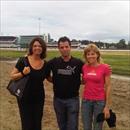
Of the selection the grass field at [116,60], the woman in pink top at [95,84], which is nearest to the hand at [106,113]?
the woman in pink top at [95,84]

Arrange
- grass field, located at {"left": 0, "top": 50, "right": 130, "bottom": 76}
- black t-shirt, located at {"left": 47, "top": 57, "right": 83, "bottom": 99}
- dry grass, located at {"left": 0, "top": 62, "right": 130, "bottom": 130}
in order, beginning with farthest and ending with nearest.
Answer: grass field, located at {"left": 0, "top": 50, "right": 130, "bottom": 76}, dry grass, located at {"left": 0, "top": 62, "right": 130, "bottom": 130}, black t-shirt, located at {"left": 47, "top": 57, "right": 83, "bottom": 99}

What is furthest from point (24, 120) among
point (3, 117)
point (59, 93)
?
point (3, 117)

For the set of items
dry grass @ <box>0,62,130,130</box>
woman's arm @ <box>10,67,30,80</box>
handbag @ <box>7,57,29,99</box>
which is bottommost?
dry grass @ <box>0,62,130,130</box>

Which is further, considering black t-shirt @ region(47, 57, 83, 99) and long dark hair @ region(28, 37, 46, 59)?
long dark hair @ region(28, 37, 46, 59)

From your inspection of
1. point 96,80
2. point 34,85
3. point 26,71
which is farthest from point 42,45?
point 96,80

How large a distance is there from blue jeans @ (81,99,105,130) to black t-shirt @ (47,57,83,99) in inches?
10.4

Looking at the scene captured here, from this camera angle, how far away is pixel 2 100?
13.7 metres

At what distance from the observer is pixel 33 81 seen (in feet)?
22.6

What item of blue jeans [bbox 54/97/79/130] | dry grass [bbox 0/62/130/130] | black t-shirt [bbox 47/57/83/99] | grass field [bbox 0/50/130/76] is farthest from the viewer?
grass field [bbox 0/50/130/76]

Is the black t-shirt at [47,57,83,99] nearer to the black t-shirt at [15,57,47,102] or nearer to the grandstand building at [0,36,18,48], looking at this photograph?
the black t-shirt at [15,57,47,102]

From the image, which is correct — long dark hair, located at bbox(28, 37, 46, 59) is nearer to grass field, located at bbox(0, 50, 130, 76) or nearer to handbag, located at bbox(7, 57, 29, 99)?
handbag, located at bbox(7, 57, 29, 99)

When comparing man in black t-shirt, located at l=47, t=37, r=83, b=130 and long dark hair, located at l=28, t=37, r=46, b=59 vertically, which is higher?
long dark hair, located at l=28, t=37, r=46, b=59

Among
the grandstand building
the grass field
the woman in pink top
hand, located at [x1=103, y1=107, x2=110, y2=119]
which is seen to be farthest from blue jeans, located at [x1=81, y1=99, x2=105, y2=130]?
the grandstand building

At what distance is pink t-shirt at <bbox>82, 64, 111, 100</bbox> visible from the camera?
669 centimetres
